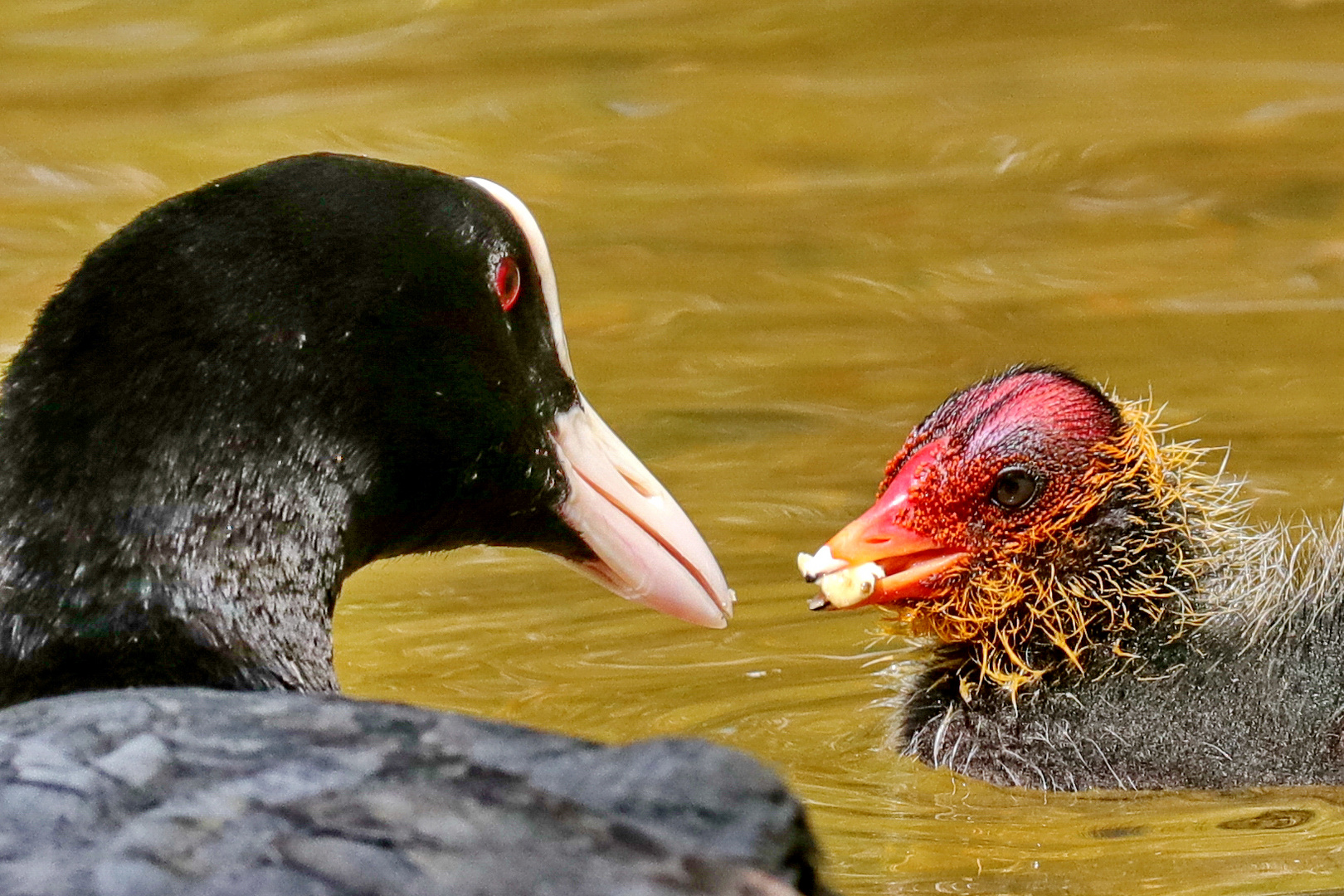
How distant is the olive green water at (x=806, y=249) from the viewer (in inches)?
188

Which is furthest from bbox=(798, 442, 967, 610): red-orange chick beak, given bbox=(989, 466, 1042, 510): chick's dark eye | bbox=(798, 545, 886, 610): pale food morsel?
bbox=(989, 466, 1042, 510): chick's dark eye

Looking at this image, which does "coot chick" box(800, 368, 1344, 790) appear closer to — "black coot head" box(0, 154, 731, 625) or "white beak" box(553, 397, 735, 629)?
"white beak" box(553, 397, 735, 629)

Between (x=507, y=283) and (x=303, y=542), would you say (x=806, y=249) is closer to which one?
(x=507, y=283)

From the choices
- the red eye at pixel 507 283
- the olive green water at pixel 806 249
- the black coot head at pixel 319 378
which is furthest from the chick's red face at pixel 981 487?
the red eye at pixel 507 283

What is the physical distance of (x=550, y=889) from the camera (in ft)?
6.95

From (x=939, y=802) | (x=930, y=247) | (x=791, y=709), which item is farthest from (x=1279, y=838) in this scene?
(x=930, y=247)

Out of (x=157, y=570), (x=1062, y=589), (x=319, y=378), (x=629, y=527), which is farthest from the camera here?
(x=1062, y=589)

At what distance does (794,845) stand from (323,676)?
1132 millimetres

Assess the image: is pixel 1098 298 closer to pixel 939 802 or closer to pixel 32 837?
pixel 939 802

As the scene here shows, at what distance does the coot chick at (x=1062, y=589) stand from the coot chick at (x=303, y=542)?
1.11 meters

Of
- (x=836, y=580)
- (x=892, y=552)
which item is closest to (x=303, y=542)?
(x=836, y=580)

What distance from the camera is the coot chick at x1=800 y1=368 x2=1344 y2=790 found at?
180 inches

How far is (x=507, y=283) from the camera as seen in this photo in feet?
11.4

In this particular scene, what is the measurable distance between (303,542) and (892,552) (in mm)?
1807
